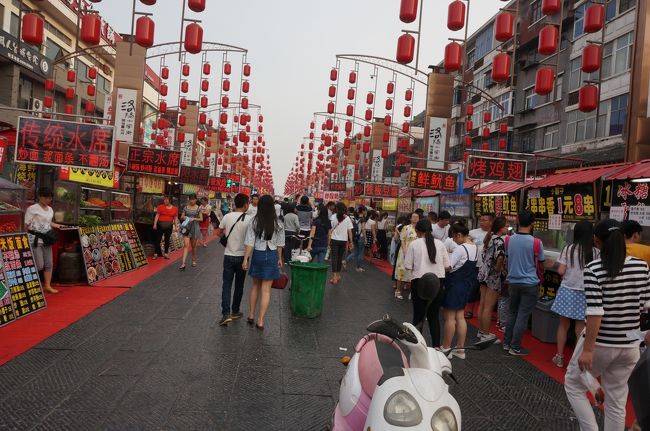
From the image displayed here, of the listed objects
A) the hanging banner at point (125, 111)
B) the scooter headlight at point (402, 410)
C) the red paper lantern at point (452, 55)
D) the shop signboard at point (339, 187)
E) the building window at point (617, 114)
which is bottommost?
the scooter headlight at point (402, 410)

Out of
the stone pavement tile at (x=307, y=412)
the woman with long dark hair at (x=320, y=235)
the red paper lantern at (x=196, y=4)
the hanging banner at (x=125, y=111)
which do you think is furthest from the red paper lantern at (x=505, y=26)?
the hanging banner at (x=125, y=111)

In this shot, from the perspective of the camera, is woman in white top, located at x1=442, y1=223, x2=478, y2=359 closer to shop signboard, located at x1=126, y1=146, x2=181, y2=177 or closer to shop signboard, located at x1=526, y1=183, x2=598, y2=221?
shop signboard, located at x1=526, y1=183, x2=598, y2=221

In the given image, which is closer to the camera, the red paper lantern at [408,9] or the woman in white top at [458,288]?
the woman in white top at [458,288]

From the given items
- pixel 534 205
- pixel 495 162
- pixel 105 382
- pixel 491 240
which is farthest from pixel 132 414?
pixel 495 162

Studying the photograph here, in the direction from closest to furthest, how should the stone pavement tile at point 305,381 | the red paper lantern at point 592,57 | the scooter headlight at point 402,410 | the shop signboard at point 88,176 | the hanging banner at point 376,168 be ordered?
the scooter headlight at point 402,410 < the stone pavement tile at point 305,381 < the red paper lantern at point 592,57 < the shop signboard at point 88,176 < the hanging banner at point 376,168

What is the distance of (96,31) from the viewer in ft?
33.8

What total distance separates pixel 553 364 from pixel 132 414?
5248mm

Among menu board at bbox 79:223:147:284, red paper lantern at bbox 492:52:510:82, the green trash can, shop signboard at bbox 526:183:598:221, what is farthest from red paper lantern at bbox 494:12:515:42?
menu board at bbox 79:223:147:284

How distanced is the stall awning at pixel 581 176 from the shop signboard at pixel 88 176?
34.3 feet

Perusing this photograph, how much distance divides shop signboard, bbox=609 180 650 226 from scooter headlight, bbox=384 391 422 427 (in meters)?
8.20

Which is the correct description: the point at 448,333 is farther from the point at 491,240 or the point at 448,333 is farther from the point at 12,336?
the point at 12,336

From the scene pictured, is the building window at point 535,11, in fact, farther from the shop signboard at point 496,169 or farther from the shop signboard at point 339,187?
the shop signboard at point 496,169

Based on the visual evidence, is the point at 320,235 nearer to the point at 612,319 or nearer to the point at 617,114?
the point at 612,319

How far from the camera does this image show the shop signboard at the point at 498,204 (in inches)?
558
